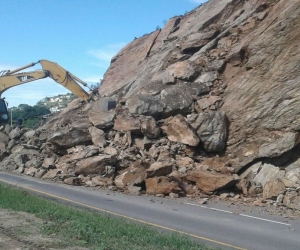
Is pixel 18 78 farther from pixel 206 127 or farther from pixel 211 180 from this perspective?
pixel 211 180

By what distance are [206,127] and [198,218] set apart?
8928 millimetres

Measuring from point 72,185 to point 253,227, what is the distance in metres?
9.94

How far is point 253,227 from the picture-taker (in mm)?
12711

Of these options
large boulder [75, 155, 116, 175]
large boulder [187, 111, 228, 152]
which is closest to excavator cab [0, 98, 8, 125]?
large boulder [75, 155, 116, 175]

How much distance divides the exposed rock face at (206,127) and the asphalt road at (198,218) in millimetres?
1904

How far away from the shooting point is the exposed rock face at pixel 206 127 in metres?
19.7

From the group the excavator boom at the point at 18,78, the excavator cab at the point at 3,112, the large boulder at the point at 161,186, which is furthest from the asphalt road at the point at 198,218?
the excavator cab at the point at 3,112

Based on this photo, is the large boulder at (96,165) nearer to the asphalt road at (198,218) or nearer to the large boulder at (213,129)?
the asphalt road at (198,218)

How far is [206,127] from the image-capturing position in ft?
73.4

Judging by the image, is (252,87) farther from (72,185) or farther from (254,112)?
(72,185)

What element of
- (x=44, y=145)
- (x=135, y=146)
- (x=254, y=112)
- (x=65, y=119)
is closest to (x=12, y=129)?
(x=65, y=119)

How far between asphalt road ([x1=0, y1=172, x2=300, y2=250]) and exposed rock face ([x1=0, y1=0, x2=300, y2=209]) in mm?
1904

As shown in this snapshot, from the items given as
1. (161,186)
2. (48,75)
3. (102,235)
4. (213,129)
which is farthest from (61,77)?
(102,235)

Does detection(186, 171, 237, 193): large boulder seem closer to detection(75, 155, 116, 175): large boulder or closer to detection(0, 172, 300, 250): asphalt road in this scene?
detection(0, 172, 300, 250): asphalt road
